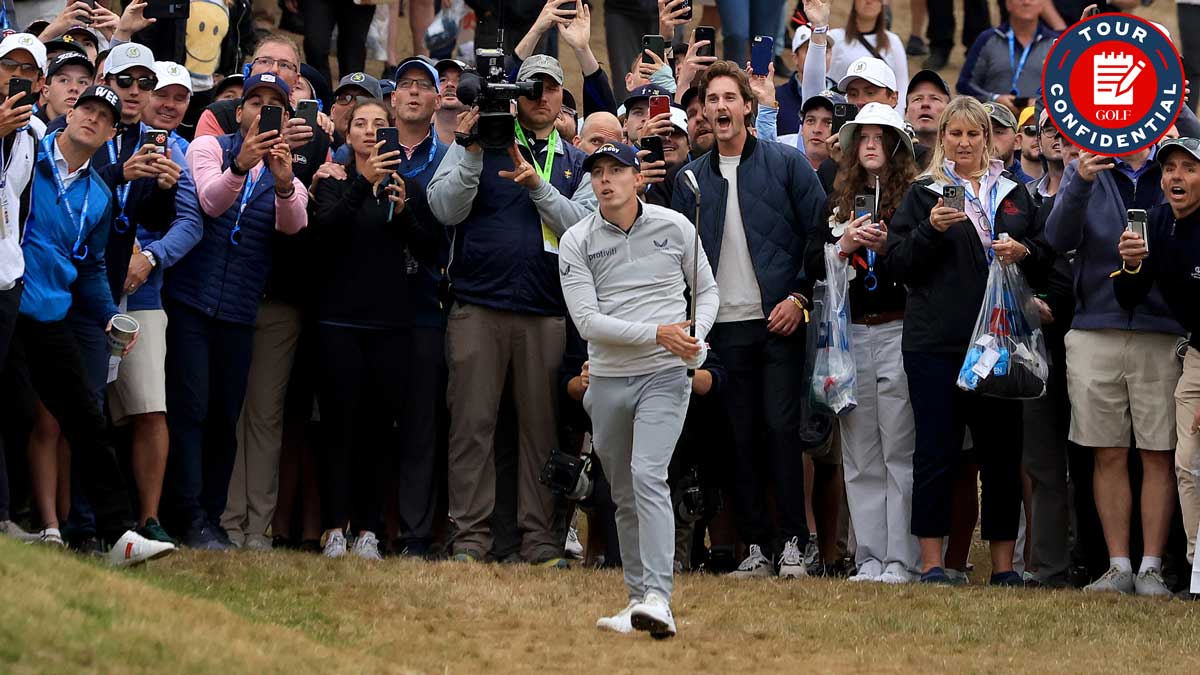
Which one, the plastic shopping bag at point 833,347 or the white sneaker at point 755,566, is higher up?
the plastic shopping bag at point 833,347

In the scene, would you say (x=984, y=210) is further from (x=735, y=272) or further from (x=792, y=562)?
(x=792, y=562)

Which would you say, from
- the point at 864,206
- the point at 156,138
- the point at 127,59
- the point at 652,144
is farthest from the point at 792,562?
the point at 127,59

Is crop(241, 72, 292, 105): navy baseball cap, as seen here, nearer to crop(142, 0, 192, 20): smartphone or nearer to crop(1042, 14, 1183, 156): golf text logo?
crop(142, 0, 192, 20): smartphone

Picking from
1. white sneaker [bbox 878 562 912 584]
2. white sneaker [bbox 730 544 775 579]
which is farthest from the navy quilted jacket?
white sneaker [bbox 878 562 912 584]

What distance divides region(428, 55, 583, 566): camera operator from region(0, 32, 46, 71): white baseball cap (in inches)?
95.4

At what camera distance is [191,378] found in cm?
1185

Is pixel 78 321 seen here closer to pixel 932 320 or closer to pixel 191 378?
pixel 191 378

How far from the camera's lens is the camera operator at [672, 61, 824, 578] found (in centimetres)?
1204

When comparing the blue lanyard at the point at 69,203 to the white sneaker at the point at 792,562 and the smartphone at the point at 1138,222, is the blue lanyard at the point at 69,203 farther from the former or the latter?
the smartphone at the point at 1138,222

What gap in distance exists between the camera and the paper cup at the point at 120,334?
11164 millimetres

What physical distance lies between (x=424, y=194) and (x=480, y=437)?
1.55m

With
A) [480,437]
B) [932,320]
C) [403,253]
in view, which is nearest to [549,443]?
[480,437]

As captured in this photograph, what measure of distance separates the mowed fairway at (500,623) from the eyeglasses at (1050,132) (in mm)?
3006

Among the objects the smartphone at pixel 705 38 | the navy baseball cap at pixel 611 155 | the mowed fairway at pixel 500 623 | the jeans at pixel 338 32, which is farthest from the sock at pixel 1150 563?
the jeans at pixel 338 32
